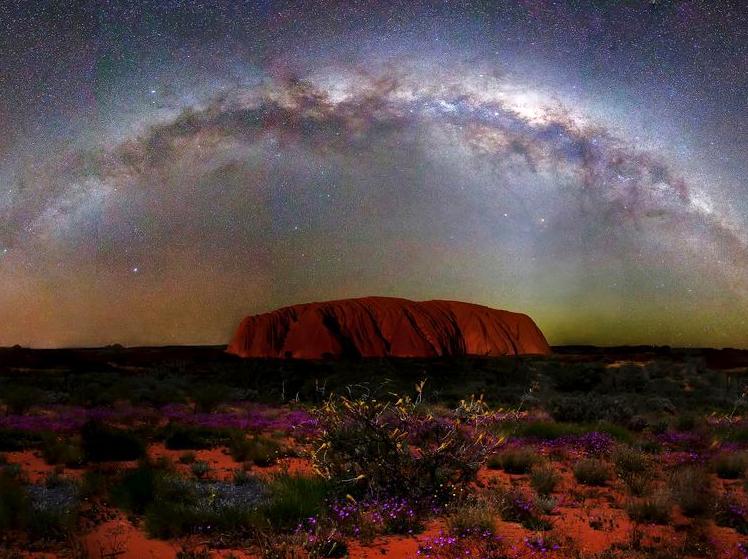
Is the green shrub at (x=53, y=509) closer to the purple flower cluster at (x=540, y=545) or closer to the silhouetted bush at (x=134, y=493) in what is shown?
the silhouetted bush at (x=134, y=493)

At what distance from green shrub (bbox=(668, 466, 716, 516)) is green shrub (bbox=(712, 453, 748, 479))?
1.85 meters

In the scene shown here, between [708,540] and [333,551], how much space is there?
443 centimetres

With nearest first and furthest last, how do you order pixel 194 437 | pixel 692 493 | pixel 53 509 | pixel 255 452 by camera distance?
pixel 53 509 < pixel 692 493 < pixel 255 452 < pixel 194 437

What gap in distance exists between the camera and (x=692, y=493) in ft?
29.5

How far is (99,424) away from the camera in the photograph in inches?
592

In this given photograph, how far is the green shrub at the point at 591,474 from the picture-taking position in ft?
35.5

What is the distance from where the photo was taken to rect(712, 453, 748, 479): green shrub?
39.1 ft

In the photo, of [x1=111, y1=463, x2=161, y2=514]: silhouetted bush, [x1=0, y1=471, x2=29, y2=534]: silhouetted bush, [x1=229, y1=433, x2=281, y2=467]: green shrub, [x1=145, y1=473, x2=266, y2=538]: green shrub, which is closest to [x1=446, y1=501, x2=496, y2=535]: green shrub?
[x1=145, y1=473, x2=266, y2=538]: green shrub

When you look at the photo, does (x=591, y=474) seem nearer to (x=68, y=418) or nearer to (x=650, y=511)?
(x=650, y=511)

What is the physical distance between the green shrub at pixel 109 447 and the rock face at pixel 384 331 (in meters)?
51.4

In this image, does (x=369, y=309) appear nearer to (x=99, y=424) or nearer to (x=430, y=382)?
(x=430, y=382)

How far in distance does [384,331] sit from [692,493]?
203 ft

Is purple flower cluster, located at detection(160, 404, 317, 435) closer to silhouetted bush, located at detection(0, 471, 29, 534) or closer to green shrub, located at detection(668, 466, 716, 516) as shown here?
silhouetted bush, located at detection(0, 471, 29, 534)

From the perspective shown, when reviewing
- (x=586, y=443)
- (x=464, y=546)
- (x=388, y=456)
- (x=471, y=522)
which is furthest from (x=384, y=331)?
(x=464, y=546)
